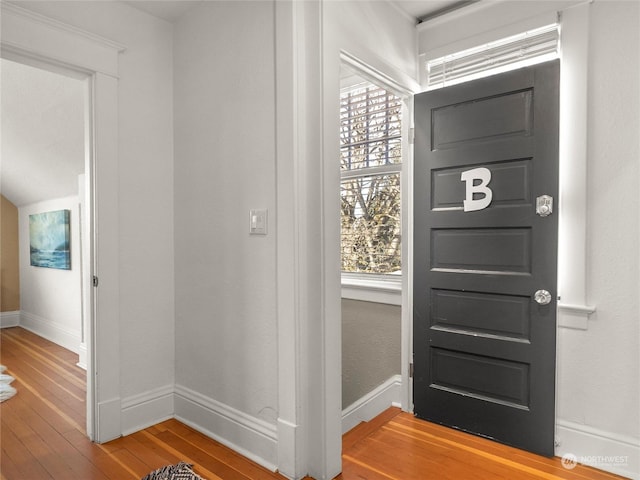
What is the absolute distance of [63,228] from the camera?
13.5ft

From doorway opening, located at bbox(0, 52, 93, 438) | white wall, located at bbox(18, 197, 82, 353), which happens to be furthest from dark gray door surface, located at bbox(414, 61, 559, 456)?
white wall, located at bbox(18, 197, 82, 353)

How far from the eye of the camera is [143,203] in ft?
7.70

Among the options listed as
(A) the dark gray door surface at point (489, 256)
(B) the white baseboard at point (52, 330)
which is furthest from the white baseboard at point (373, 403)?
(B) the white baseboard at point (52, 330)

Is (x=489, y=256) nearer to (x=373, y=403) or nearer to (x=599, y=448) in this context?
(x=599, y=448)

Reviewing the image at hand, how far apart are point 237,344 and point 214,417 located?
0.45 meters

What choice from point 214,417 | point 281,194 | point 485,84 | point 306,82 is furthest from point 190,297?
point 485,84

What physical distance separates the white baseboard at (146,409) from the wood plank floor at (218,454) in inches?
2.0

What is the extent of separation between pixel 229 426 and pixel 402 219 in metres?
1.57

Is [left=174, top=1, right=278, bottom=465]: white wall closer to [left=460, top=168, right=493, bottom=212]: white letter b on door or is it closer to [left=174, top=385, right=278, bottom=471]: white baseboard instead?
[left=174, top=385, right=278, bottom=471]: white baseboard

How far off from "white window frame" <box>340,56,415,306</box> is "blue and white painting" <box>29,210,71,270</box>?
116 inches

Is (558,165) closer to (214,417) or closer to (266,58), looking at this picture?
(266,58)

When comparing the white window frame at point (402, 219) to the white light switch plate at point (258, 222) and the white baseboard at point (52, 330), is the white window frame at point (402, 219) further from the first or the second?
the white baseboard at point (52, 330)

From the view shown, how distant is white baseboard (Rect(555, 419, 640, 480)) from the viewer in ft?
6.20

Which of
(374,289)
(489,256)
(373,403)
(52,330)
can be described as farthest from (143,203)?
(52,330)
